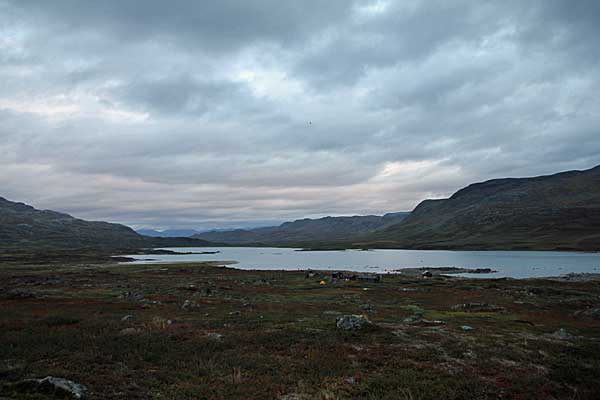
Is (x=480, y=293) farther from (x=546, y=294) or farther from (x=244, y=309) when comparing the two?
(x=244, y=309)

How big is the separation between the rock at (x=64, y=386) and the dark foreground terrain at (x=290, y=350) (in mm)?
245

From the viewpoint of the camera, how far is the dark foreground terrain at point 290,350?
18.0 metres

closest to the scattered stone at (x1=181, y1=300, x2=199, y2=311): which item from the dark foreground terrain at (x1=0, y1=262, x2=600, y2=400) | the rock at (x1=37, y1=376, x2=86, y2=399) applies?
the dark foreground terrain at (x1=0, y1=262, x2=600, y2=400)

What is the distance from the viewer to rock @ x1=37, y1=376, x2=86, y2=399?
15359mm

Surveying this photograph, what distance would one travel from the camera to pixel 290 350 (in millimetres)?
25109

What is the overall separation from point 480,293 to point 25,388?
64190mm

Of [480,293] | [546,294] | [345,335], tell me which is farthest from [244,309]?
[546,294]

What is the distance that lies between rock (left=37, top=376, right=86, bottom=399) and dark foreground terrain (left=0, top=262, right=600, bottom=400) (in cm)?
25

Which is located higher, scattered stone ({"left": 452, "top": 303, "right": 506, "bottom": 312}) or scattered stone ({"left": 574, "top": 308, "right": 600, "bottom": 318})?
scattered stone ({"left": 574, "top": 308, "right": 600, "bottom": 318})

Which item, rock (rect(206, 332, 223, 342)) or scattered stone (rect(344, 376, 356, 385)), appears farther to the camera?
rock (rect(206, 332, 223, 342))

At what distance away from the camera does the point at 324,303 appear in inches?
2019

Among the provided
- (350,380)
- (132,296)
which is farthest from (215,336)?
(132,296)

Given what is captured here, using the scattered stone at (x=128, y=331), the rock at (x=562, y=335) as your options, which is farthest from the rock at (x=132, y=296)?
the rock at (x=562, y=335)

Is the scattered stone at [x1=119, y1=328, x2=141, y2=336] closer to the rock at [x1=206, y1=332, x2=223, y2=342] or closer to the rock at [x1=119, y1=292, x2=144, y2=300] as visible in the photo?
the rock at [x1=206, y1=332, x2=223, y2=342]
